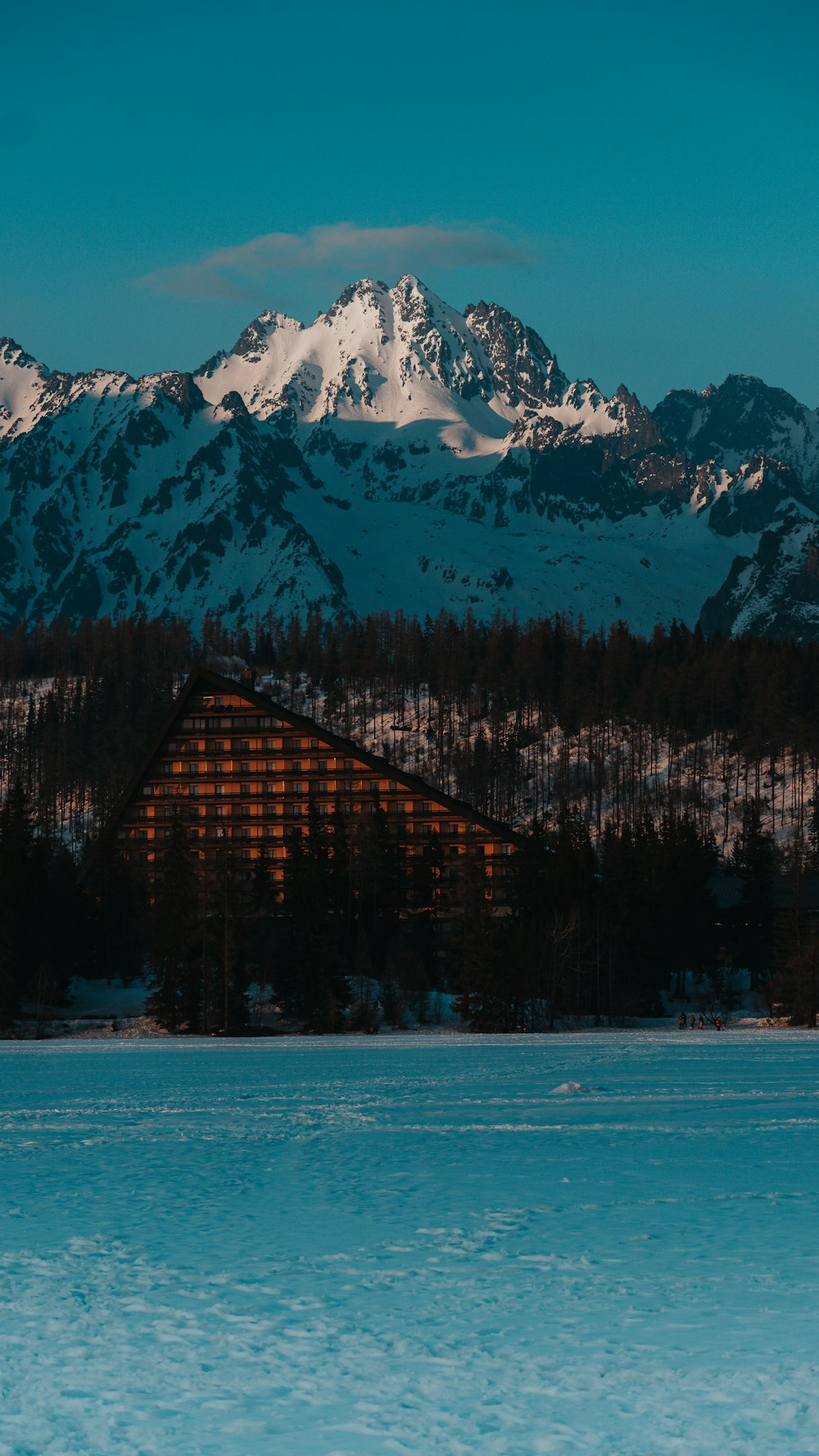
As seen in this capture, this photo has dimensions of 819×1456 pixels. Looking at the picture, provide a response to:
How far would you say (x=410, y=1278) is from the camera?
18375 mm

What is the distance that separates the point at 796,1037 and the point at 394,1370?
176 ft

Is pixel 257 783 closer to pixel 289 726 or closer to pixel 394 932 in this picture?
pixel 289 726

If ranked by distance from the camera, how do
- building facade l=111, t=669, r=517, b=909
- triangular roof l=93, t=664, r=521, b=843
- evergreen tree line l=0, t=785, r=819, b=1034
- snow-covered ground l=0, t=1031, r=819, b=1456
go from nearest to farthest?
1. snow-covered ground l=0, t=1031, r=819, b=1456
2. evergreen tree line l=0, t=785, r=819, b=1034
3. triangular roof l=93, t=664, r=521, b=843
4. building facade l=111, t=669, r=517, b=909

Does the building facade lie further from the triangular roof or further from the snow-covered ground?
the snow-covered ground

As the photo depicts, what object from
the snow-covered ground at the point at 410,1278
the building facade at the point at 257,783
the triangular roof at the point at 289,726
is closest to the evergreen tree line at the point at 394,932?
the triangular roof at the point at 289,726

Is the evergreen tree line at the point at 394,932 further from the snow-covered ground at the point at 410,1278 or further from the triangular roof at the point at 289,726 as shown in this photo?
the snow-covered ground at the point at 410,1278

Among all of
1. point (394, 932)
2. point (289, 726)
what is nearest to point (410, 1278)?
point (394, 932)

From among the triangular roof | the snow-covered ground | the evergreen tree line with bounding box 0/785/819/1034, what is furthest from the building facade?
the snow-covered ground

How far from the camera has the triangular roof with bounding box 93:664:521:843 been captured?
11969 cm

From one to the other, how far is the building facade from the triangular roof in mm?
97

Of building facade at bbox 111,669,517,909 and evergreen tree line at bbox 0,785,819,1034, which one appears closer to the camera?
evergreen tree line at bbox 0,785,819,1034

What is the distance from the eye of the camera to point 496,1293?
17.7 metres

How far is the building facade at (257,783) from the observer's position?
121125 millimetres

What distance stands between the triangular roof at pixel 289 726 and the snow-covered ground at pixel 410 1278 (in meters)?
83.4
